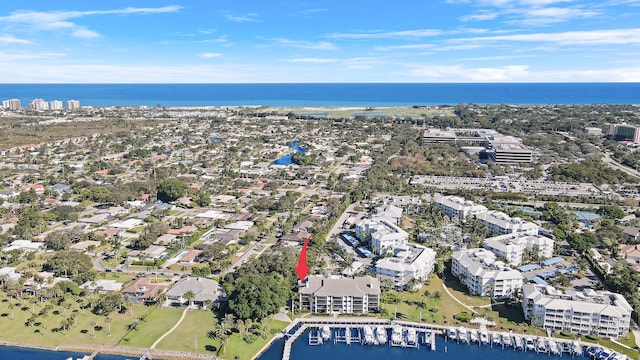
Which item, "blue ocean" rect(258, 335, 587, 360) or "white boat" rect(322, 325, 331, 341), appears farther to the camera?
"white boat" rect(322, 325, 331, 341)

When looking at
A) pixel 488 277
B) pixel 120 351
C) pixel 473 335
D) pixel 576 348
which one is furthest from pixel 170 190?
pixel 576 348

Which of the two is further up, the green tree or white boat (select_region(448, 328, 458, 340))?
the green tree

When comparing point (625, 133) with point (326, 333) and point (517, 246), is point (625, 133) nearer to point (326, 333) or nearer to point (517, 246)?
point (517, 246)

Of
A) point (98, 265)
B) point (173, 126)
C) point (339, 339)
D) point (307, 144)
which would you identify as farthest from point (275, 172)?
point (173, 126)

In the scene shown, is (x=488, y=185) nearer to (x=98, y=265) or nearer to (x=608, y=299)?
(x=608, y=299)

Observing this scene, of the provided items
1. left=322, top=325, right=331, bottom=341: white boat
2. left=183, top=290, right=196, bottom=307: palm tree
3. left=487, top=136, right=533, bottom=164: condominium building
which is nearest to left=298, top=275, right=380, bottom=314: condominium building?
left=322, top=325, right=331, bottom=341: white boat

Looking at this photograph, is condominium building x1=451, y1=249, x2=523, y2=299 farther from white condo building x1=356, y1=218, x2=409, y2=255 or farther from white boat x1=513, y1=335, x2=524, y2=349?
white condo building x1=356, y1=218, x2=409, y2=255
